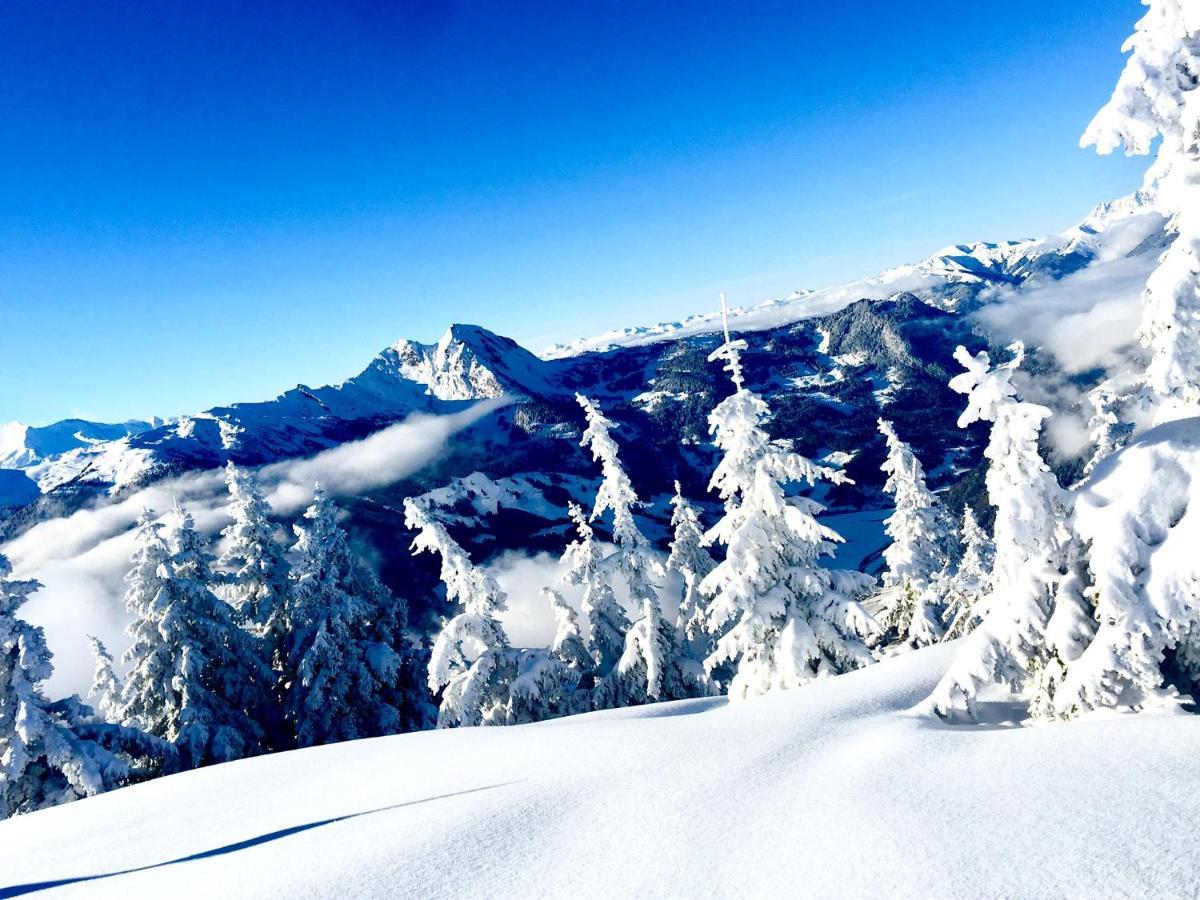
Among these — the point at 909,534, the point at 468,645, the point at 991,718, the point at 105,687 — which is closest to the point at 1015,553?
the point at 991,718

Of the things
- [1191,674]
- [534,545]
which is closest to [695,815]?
[1191,674]

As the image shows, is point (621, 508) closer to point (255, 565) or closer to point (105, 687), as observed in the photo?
point (255, 565)

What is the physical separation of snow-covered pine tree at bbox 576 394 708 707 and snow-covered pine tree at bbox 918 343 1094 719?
571 inches

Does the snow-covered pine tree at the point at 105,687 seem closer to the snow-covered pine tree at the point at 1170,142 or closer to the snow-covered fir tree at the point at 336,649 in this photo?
the snow-covered fir tree at the point at 336,649

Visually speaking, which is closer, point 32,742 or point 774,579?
point 774,579

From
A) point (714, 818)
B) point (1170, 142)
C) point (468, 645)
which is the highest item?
point (1170, 142)

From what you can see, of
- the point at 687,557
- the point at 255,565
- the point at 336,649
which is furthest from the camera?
the point at 687,557

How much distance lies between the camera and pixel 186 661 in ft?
75.8

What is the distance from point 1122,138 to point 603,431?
16640 mm

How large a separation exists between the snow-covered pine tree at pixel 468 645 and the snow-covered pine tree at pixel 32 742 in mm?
9773

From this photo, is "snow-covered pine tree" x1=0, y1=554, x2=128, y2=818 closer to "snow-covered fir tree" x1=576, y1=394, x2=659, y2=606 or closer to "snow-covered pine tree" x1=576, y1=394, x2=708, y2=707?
"snow-covered pine tree" x1=576, y1=394, x2=708, y2=707

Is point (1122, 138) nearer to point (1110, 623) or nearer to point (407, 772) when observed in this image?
point (1110, 623)

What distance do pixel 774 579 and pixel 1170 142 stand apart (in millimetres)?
10946

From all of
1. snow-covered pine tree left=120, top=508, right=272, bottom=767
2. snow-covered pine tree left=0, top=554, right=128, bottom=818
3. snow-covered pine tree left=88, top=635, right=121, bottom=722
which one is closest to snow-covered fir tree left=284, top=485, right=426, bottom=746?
snow-covered pine tree left=120, top=508, right=272, bottom=767
